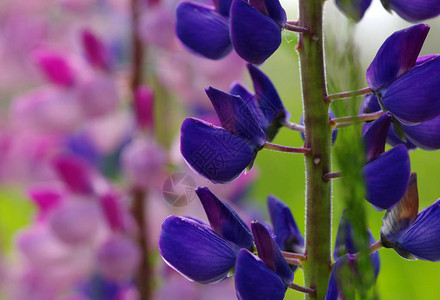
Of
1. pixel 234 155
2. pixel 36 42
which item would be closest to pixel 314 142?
pixel 234 155

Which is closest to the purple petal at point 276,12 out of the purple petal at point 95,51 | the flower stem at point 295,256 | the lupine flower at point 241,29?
the lupine flower at point 241,29

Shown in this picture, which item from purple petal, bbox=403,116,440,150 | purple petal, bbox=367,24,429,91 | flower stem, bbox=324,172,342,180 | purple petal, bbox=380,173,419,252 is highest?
purple petal, bbox=367,24,429,91

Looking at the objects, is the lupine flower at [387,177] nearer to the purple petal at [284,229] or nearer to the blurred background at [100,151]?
the purple petal at [284,229]

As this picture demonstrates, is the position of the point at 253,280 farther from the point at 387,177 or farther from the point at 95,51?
the point at 95,51

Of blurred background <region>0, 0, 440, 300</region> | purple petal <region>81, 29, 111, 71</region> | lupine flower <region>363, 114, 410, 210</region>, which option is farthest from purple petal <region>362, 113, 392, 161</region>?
purple petal <region>81, 29, 111, 71</region>

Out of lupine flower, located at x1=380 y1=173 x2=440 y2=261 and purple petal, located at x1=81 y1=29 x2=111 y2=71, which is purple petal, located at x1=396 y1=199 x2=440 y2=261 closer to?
lupine flower, located at x1=380 y1=173 x2=440 y2=261

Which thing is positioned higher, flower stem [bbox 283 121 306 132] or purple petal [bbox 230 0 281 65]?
purple petal [bbox 230 0 281 65]

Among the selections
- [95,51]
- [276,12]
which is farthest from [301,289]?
[95,51]
